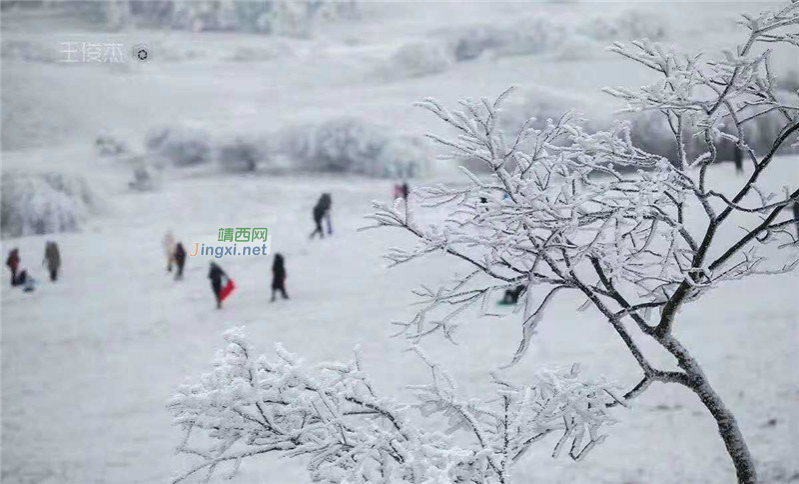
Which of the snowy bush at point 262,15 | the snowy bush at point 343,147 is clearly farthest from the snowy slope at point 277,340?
the snowy bush at point 262,15

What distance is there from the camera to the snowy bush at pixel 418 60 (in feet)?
53.5

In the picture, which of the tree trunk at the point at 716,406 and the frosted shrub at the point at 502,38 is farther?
the frosted shrub at the point at 502,38

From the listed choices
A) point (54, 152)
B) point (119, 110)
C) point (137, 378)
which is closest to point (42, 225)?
point (54, 152)

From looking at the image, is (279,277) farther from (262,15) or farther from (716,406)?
(262,15)

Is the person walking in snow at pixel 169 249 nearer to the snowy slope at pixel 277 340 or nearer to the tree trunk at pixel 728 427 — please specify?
the snowy slope at pixel 277 340

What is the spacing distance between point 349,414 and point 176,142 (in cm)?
1402

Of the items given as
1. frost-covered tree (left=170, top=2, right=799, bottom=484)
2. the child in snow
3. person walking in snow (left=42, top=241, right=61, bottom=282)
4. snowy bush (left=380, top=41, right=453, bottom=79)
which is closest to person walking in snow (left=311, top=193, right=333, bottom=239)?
the child in snow

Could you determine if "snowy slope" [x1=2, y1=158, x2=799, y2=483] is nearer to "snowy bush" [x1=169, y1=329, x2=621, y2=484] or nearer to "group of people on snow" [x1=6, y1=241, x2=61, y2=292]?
"group of people on snow" [x1=6, y1=241, x2=61, y2=292]

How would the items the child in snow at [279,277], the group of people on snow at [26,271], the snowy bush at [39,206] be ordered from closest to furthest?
the child in snow at [279,277]
the group of people on snow at [26,271]
the snowy bush at [39,206]

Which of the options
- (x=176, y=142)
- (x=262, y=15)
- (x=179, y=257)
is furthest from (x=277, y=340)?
(x=262, y=15)

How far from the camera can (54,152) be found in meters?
15.6

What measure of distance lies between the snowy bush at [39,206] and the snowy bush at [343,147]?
172 inches

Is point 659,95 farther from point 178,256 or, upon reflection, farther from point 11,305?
point 11,305

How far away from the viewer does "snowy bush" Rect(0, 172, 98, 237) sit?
14.1 m
